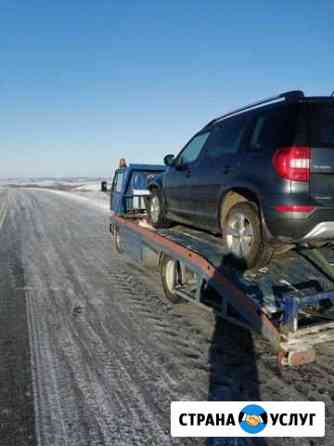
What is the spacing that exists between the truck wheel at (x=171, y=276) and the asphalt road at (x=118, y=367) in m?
0.14

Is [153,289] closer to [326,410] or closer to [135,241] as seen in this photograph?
[135,241]

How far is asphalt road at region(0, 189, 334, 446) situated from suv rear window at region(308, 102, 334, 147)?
2.32 meters

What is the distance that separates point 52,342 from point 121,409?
61.3 inches

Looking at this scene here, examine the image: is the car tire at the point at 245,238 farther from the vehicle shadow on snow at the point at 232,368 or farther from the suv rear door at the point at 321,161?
the suv rear door at the point at 321,161

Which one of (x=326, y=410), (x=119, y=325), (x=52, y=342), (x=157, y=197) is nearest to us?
(x=326, y=410)

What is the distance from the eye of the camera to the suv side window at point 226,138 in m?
4.53

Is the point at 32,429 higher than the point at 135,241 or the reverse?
the reverse

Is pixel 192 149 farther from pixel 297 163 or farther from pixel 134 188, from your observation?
pixel 134 188

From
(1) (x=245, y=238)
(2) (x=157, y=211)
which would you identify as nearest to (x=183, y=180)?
(2) (x=157, y=211)

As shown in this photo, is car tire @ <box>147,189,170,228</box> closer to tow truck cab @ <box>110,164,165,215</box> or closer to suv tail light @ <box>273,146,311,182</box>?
tow truck cab @ <box>110,164,165,215</box>

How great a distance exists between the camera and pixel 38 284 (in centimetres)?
644

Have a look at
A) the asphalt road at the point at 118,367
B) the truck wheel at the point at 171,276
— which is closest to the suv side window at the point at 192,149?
the truck wheel at the point at 171,276

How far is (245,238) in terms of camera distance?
423 centimetres

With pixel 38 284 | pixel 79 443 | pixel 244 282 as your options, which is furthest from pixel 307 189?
pixel 38 284
